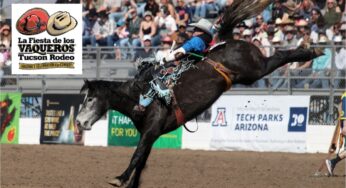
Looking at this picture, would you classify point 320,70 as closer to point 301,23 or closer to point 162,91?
point 301,23

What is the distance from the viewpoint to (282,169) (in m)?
16.2

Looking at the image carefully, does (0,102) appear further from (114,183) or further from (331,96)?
(114,183)

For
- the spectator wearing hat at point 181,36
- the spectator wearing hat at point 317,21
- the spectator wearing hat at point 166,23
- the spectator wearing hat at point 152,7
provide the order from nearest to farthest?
1. the spectator wearing hat at point 181,36
2. the spectator wearing hat at point 317,21
3. the spectator wearing hat at point 166,23
4. the spectator wearing hat at point 152,7

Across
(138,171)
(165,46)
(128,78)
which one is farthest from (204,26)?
(128,78)

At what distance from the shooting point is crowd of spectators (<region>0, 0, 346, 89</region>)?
67.0 ft

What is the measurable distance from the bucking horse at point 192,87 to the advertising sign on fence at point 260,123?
26.7 ft

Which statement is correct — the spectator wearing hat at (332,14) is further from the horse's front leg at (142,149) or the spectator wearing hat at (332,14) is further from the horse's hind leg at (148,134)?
the horse's front leg at (142,149)

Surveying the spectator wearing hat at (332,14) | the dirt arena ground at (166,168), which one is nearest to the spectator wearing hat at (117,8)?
the dirt arena ground at (166,168)

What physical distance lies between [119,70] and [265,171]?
7.70m

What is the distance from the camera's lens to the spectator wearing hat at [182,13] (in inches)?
934

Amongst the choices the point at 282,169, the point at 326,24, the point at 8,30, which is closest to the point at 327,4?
the point at 326,24

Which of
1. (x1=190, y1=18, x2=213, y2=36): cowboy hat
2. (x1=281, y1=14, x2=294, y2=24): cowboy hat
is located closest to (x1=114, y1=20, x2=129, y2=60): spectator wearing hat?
(x1=281, y1=14, x2=294, y2=24): cowboy hat

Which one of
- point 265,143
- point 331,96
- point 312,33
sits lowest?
point 265,143

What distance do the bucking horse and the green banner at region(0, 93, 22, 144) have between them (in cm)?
1145
